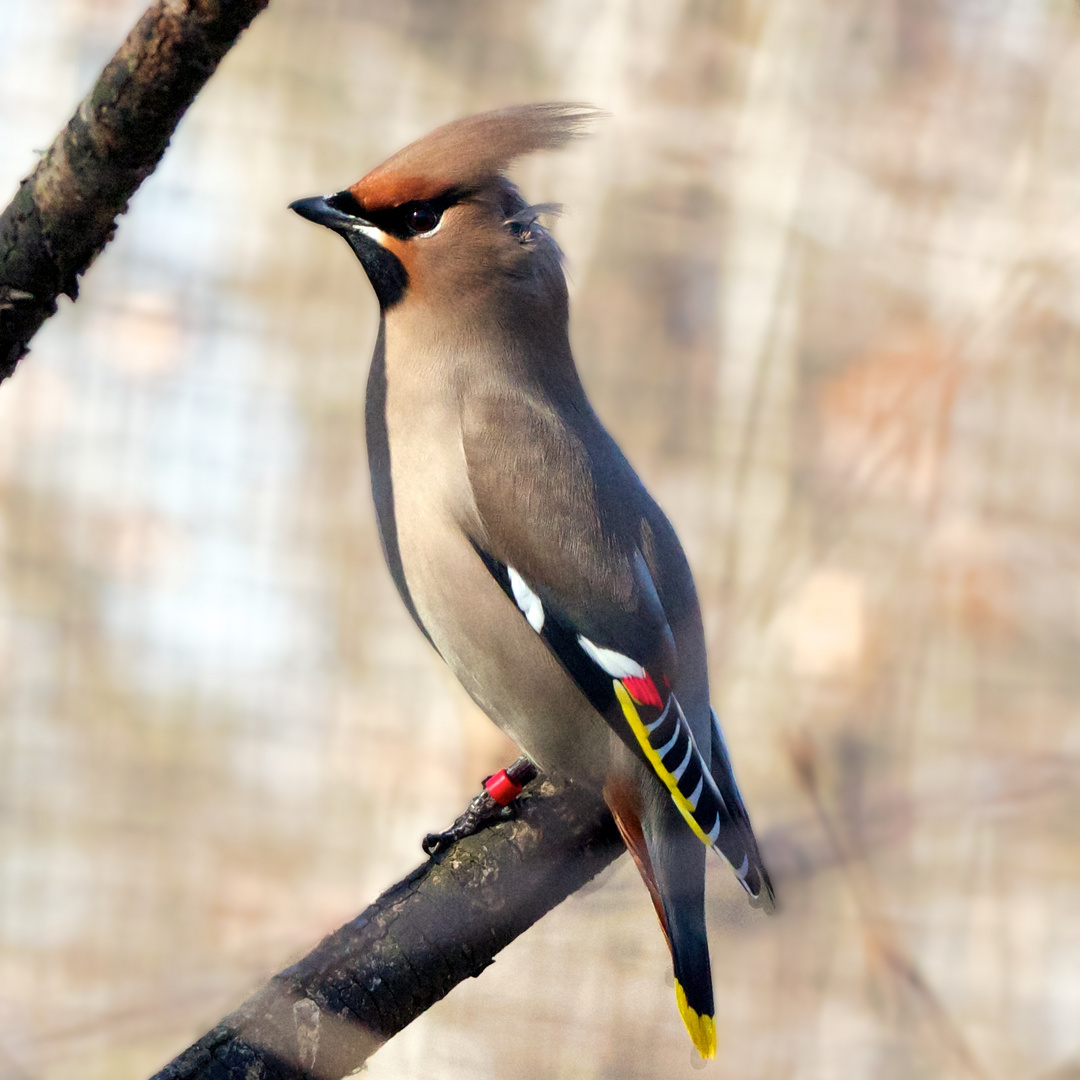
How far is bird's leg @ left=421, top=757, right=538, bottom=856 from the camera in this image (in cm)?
157

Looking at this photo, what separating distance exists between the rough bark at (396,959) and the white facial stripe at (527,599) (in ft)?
0.84

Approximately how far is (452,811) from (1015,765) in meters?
1.49

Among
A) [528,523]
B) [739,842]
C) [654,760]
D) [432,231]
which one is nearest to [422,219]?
[432,231]

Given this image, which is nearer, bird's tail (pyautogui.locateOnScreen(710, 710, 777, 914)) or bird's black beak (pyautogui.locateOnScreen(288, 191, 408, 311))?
bird's tail (pyautogui.locateOnScreen(710, 710, 777, 914))

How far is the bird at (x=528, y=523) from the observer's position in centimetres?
149

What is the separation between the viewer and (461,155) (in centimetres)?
154

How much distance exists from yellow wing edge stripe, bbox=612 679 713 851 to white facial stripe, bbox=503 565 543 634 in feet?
0.38

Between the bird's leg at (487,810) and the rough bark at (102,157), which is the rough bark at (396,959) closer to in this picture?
the bird's leg at (487,810)

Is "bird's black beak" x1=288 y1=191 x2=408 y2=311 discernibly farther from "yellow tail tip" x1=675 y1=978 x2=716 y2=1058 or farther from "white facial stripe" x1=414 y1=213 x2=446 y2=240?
"yellow tail tip" x1=675 y1=978 x2=716 y2=1058

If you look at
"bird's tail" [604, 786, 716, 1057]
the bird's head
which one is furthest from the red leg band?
the bird's head

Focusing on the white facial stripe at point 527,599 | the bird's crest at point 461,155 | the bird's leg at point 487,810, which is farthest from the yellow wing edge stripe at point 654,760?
the bird's crest at point 461,155

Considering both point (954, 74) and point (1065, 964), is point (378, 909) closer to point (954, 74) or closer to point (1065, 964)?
point (1065, 964)

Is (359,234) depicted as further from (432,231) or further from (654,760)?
(654,760)

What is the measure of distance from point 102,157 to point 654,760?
85 centimetres
